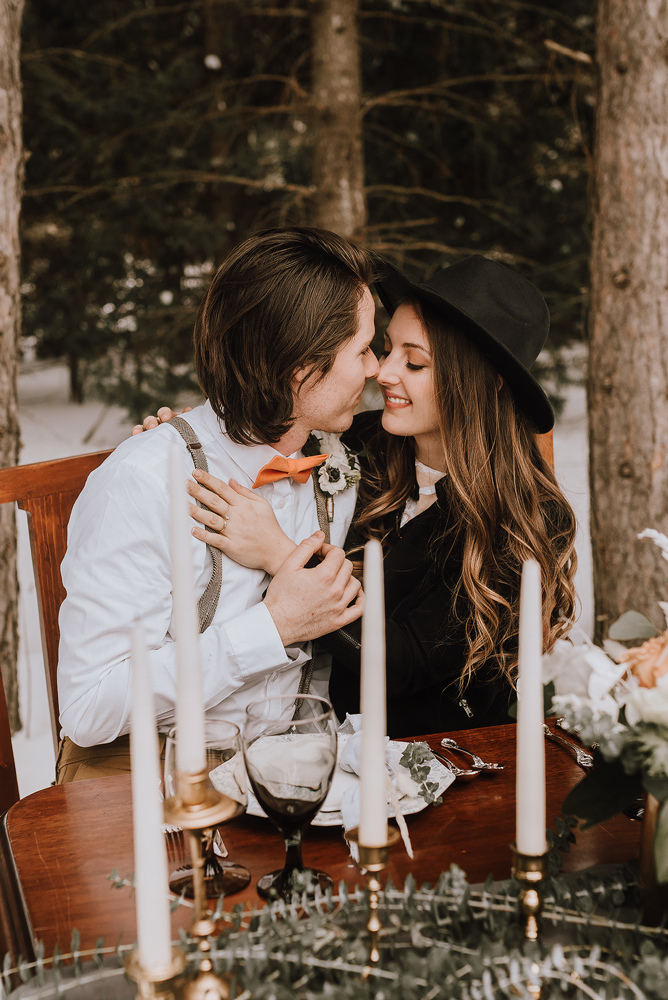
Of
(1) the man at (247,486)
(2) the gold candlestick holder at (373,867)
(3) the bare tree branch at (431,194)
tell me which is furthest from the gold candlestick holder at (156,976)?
(3) the bare tree branch at (431,194)

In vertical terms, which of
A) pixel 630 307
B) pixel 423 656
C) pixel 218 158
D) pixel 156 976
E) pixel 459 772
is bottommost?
pixel 423 656

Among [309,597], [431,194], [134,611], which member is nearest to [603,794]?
[309,597]

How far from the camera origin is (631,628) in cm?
85

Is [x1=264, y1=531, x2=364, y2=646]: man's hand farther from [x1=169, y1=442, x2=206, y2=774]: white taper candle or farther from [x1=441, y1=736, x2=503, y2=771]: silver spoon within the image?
[x1=169, y1=442, x2=206, y2=774]: white taper candle

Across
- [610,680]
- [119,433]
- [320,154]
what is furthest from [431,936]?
[119,433]

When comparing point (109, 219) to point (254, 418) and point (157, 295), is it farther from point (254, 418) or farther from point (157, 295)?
point (254, 418)

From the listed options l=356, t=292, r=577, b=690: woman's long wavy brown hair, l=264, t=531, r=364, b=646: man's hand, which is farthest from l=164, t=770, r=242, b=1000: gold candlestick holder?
l=356, t=292, r=577, b=690: woman's long wavy brown hair

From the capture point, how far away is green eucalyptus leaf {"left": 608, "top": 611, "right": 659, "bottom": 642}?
2.75 feet

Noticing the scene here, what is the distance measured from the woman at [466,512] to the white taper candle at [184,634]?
3.66ft

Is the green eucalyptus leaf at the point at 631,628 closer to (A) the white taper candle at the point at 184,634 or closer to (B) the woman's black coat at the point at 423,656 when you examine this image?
(A) the white taper candle at the point at 184,634

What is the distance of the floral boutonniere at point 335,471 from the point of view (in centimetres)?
194

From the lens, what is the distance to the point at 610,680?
778 mm

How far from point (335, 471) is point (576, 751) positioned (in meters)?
0.89

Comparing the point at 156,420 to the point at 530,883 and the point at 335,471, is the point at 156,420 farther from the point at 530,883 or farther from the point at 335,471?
the point at 530,883
